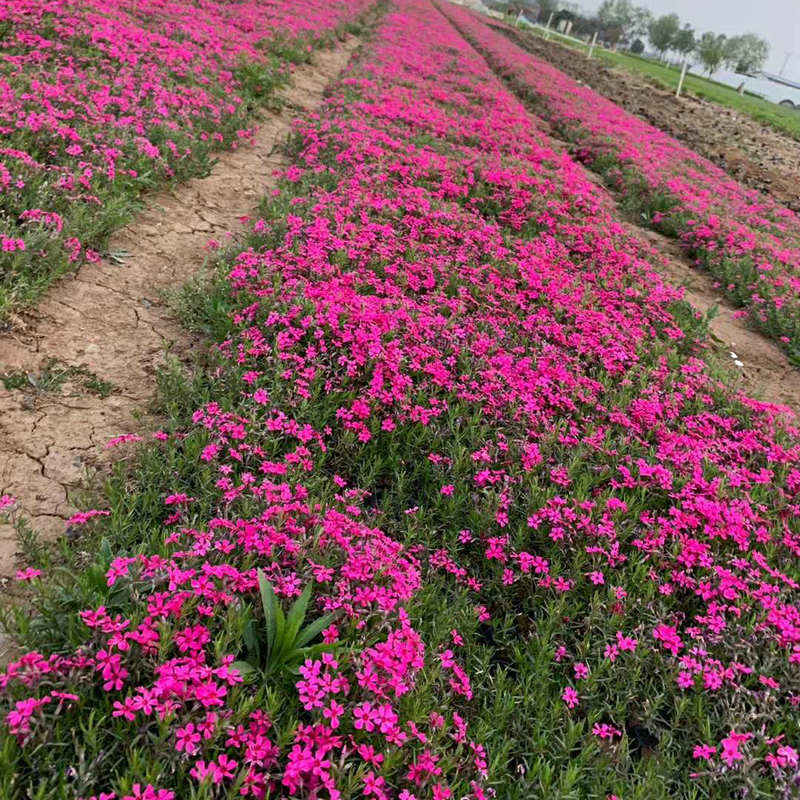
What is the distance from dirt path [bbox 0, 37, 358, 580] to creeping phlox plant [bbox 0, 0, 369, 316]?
35cm

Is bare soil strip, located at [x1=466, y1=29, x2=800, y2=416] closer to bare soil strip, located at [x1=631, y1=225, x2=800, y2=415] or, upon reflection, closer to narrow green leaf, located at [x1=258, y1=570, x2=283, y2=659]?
bare soil strip, located at [x1=631, y1=225, x2=800, y2=415]

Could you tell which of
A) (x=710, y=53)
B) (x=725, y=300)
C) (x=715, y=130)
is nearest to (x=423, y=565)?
(x=725, y=300)

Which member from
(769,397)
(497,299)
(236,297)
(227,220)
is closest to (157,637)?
(236,297)

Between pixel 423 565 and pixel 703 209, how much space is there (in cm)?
1322

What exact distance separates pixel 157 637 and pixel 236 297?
4354 mm

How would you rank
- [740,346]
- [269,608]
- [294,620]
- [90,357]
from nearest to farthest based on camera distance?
[294,620]
[269,608]
[90,357]
[740,346]

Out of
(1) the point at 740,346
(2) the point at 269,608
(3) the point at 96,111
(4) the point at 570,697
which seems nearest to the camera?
(2) the point at 269,608

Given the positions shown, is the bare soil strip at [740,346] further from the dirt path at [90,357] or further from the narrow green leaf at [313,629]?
the dirt path at [90,357]

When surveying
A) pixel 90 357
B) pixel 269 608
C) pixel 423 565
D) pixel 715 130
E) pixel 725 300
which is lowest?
pixel 423 565

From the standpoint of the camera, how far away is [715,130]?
29.4 metres

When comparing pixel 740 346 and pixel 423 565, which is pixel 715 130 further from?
pixel 423 565

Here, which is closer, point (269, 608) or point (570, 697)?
point (269, 608)

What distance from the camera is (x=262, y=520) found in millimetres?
3674

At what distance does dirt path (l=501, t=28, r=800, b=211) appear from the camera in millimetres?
21547
